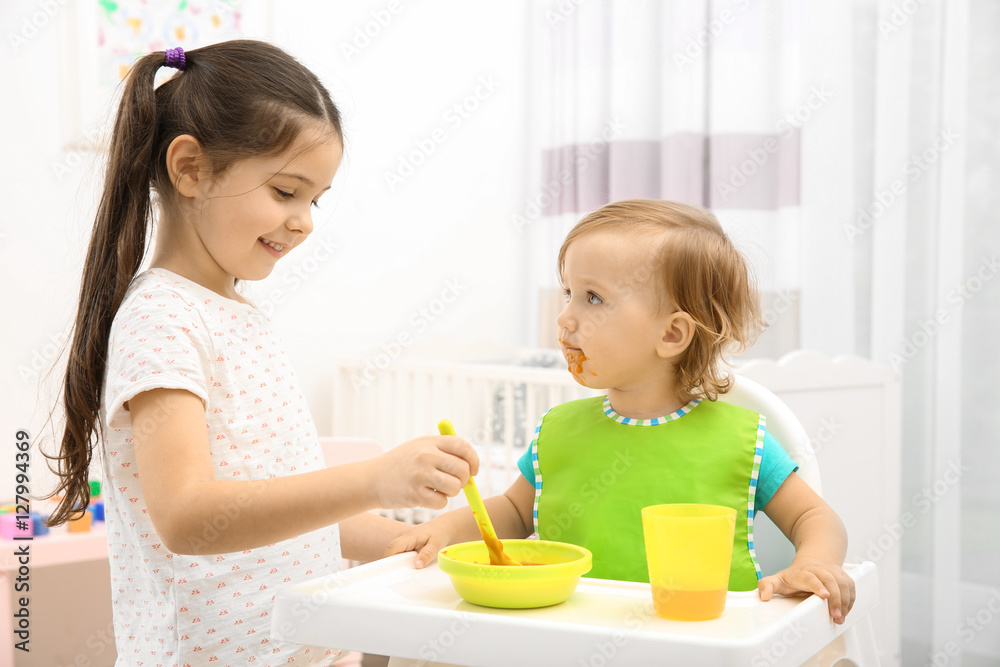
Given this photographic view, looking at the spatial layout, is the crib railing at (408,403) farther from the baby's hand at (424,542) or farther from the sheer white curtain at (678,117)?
the baby's hand at (424,542)

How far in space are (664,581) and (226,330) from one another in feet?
1.54

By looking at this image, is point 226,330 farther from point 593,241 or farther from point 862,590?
point 862,590

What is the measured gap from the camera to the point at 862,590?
29.5 inches

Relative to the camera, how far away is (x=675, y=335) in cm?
96

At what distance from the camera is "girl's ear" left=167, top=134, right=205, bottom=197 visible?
2.81ft

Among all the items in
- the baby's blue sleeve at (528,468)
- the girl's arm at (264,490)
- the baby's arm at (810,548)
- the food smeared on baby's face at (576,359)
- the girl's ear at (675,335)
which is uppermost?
the girl's ear at (675,335)

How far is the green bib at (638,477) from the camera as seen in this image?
2.96 feet

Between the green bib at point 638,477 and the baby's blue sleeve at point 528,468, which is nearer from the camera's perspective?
the green bib at point 638,477

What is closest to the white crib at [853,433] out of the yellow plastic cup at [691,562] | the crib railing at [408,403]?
the crib railing at [408,403]

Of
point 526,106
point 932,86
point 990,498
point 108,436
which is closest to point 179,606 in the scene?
point 108,436

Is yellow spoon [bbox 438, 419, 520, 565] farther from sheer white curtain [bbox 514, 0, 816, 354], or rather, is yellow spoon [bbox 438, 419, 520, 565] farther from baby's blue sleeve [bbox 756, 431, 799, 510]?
sheer white curtain [bbox 514, 0, 816, 354]

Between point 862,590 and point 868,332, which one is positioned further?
point 868,332

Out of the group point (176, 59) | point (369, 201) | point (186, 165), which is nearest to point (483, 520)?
point (186, 165)

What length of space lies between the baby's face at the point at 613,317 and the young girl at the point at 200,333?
0.29m
